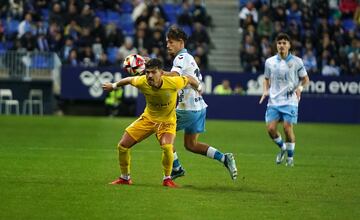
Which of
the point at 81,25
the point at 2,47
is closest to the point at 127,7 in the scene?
the point at 81,25

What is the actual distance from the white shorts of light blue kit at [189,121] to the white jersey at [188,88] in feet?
0.19

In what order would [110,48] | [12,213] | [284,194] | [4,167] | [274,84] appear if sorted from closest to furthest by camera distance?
[12,213], [284,194], [4,167], [274,84], [110,48]

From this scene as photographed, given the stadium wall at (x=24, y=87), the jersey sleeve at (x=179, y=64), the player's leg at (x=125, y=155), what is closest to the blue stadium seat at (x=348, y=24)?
the stadium wall at (x=24, y=87)

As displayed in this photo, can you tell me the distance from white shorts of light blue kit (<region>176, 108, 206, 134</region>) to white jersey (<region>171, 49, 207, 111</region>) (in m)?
0.06

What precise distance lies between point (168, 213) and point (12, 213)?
161 cm

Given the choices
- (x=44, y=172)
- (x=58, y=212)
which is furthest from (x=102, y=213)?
(x=44, y=172)

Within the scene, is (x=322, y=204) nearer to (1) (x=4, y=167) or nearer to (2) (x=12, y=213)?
(2) (x=12, y=213)

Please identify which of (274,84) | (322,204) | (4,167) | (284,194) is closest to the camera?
(322,204)

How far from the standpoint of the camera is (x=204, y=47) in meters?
32.9

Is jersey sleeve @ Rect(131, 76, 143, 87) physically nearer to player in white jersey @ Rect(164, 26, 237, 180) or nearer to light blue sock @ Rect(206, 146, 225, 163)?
A: player in white jersey @ Rect(164, 26, 237, 180)

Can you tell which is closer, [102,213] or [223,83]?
[102,213]

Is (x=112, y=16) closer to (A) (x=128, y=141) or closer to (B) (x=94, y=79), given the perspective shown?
(B) (x=94, y=79)

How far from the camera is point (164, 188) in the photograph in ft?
39.3

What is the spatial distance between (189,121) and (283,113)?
12.8ft
